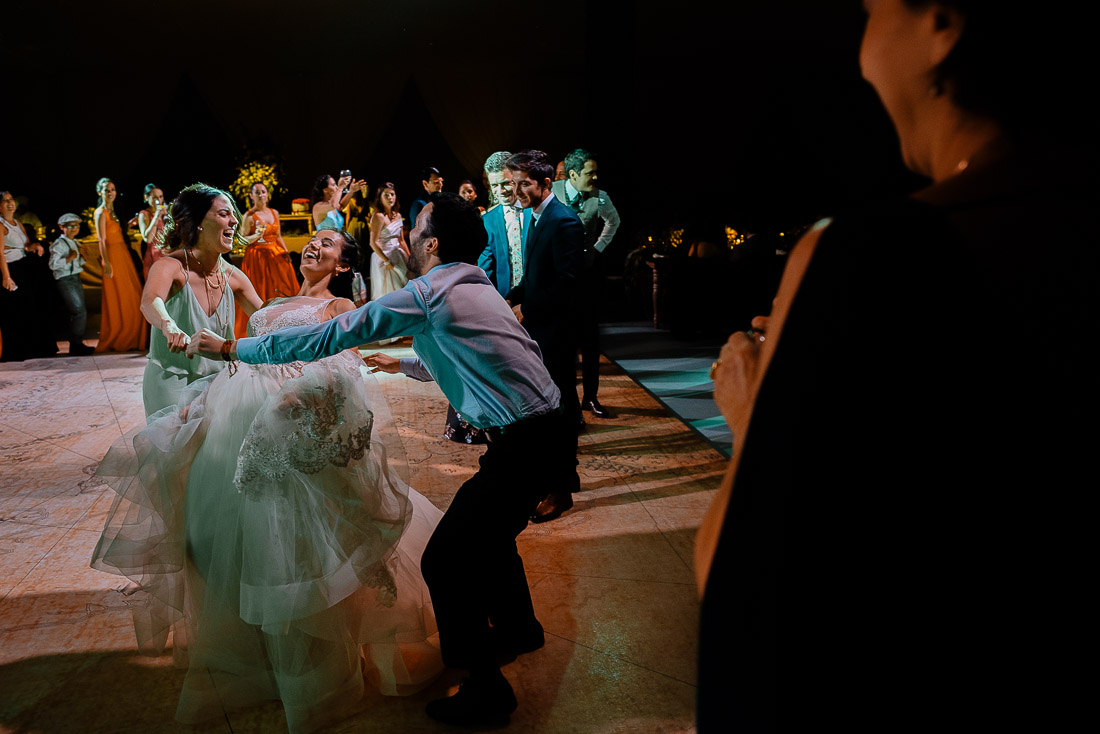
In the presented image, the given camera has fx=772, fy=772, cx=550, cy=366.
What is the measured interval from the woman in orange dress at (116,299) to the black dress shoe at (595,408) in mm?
5615

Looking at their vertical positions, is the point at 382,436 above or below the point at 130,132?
below

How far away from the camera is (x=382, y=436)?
2.45 m

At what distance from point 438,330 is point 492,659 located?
0.92 m

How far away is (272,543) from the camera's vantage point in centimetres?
206

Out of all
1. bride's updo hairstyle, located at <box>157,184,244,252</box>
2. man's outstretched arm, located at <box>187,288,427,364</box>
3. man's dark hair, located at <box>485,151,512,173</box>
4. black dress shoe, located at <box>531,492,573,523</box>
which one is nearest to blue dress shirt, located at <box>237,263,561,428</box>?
man's outstretched arm, located at <box>187,288,427,364</box>

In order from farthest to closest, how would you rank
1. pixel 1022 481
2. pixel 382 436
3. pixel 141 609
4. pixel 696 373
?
pixel 696 373 < pixel 382 436 < pixel 141 609 < pixel 1022 481

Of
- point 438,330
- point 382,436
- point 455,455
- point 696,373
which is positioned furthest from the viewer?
point 696,373

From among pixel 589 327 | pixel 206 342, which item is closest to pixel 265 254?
pixel 589 327

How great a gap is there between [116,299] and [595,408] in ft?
20.0

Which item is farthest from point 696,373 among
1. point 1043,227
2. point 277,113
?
point 277,113

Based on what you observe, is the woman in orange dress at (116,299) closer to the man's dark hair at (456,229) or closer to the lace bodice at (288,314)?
the lace bodice at (288,314)

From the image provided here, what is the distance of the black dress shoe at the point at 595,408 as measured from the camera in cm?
538

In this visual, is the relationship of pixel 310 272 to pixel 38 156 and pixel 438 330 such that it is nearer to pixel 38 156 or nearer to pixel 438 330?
pixel 438 330

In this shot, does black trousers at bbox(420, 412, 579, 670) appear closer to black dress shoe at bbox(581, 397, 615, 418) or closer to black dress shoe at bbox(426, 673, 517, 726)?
black dress shoe at bbox(426, 673, 517, 726)
